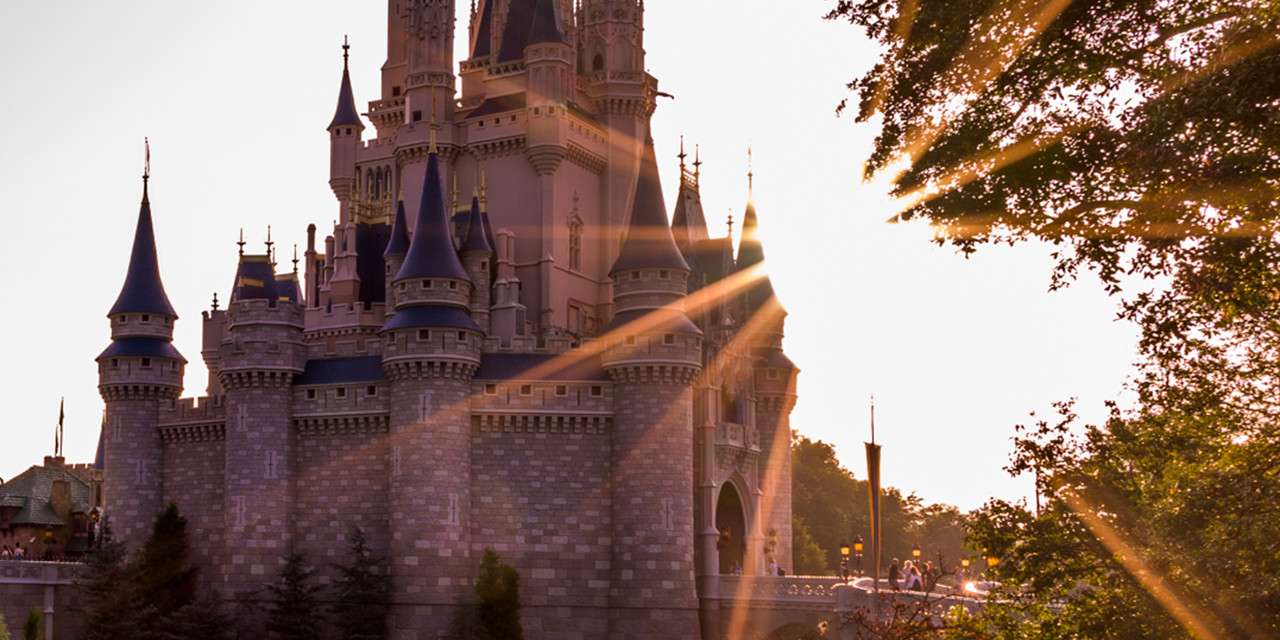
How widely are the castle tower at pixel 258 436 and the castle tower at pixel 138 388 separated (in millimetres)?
4179

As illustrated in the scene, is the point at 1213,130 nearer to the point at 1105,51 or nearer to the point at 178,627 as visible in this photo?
the point at 1105,51

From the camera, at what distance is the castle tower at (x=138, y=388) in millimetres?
53594

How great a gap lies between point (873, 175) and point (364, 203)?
40176 mm

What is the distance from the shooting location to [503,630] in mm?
45375

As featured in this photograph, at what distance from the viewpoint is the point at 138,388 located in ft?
179

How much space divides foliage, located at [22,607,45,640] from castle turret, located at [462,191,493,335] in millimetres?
17190

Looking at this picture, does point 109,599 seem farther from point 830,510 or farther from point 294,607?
point 830,510

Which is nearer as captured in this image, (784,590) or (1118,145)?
(1118,145)

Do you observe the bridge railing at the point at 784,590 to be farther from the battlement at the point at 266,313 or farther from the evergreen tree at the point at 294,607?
the battlement at the point at 266,313

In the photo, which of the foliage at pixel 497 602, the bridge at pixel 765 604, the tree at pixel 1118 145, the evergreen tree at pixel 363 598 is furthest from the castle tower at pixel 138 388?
the tree at pixel 1118 145

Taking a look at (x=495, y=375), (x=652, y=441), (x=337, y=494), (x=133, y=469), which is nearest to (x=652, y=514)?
(x=652, y=441)

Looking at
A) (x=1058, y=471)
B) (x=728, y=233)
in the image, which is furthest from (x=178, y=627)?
(x=1058, y=471)

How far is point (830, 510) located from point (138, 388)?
47.4 metres

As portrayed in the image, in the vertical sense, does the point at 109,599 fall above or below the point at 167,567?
below
